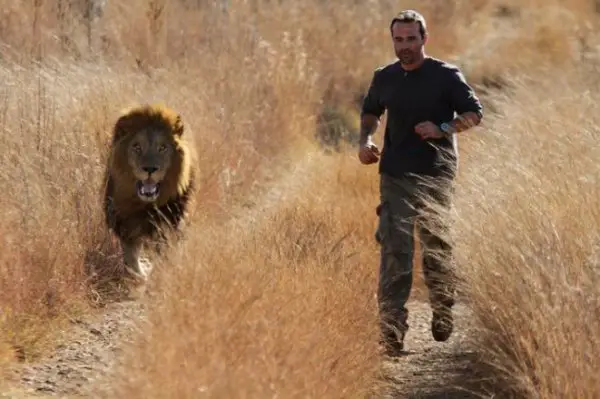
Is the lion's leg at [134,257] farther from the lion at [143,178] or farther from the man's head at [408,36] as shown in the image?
the man's head at [408,36]

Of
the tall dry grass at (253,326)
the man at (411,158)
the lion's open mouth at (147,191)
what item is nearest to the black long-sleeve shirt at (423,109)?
the man at (411,158)

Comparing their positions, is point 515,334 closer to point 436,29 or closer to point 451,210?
point 451,210

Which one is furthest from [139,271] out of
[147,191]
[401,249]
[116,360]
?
[116,360]

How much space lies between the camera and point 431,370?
5.90m

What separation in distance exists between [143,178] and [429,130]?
2.17 metres

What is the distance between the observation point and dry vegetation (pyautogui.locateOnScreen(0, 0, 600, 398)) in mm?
4570

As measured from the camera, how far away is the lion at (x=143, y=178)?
24.5 ft

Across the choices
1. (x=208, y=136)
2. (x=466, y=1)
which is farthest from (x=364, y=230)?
(x=466, y=1)

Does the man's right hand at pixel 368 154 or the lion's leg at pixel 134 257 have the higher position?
the man's right hand at pixel 368 154

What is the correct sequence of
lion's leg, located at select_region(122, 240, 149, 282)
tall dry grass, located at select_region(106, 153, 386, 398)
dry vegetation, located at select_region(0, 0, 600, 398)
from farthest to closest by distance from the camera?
lion's leg, located at select_region(122, 240, 149, 282), dry vegetation, located at select_region(0, 0, 600, 398), tall dry grass, located at select_region(106, 153, 386, 398)

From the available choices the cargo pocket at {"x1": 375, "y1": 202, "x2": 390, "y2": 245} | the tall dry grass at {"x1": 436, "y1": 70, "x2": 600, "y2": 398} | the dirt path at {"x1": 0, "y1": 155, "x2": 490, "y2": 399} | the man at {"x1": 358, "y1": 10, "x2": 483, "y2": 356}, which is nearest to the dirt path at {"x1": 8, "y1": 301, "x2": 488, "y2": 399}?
the dirt path at {"x1": 0, "y1": 155, "x2": 490, "y2": 399}

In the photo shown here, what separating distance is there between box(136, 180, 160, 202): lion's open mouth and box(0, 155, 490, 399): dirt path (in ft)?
2.82

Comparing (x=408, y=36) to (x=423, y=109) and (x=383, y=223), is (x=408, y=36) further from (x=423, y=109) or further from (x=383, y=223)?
(x=383, y=223)

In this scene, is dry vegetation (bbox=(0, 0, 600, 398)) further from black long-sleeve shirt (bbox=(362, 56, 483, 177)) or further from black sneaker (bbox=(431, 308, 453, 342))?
black sneaker (bbox=(431, 308, 453, 342))
